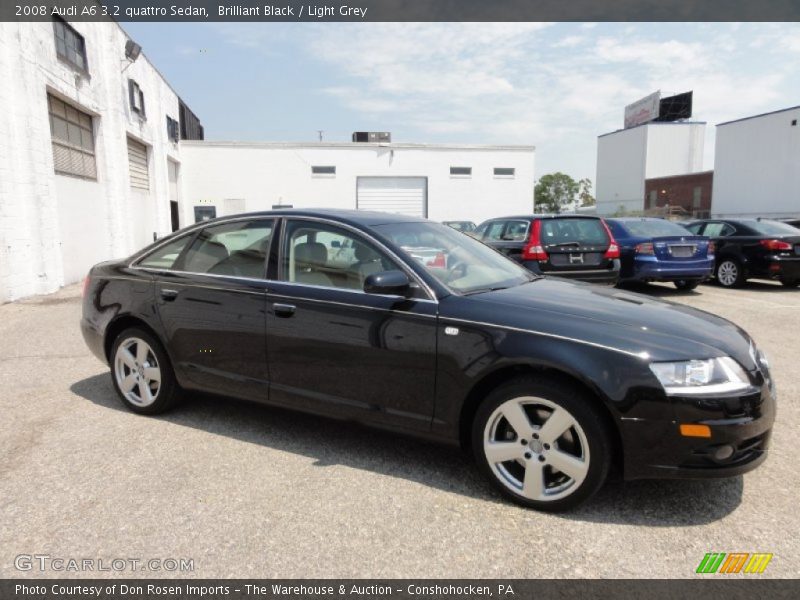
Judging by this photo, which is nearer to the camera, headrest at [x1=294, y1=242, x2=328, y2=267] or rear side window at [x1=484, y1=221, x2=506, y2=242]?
headrest at [x1=294, y1=242, x2=328, y2=267]

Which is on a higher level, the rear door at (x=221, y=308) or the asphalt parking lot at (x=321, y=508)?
the rear door at (x=221, y=308)

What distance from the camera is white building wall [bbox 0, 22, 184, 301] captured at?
33.3 feet

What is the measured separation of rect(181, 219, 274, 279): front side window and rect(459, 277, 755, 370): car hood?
1.55 metres

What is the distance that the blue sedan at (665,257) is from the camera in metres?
9.88

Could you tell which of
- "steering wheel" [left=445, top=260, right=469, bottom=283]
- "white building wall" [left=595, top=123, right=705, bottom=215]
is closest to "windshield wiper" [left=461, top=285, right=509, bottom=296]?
"steering wheel" [left=445, top=260, right=469, bottom=283]

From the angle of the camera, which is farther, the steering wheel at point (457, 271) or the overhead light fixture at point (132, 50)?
the overhead light fixture at point (132, 50)

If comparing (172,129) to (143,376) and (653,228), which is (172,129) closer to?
(653,228)

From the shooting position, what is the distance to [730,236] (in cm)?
1155

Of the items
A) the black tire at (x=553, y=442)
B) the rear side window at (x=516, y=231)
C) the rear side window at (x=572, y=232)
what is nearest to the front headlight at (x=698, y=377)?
the black tire at (x=553, y=442)

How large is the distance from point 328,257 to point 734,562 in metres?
2.69

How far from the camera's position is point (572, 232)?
832 cm

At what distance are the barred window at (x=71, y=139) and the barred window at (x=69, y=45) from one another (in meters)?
1.00

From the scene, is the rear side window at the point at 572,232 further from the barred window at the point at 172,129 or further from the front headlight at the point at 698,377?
the barred window at the point at 172,129

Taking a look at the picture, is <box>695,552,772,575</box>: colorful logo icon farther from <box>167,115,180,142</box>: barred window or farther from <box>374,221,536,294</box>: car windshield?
<box>167,115,180,142</box>: barred window
